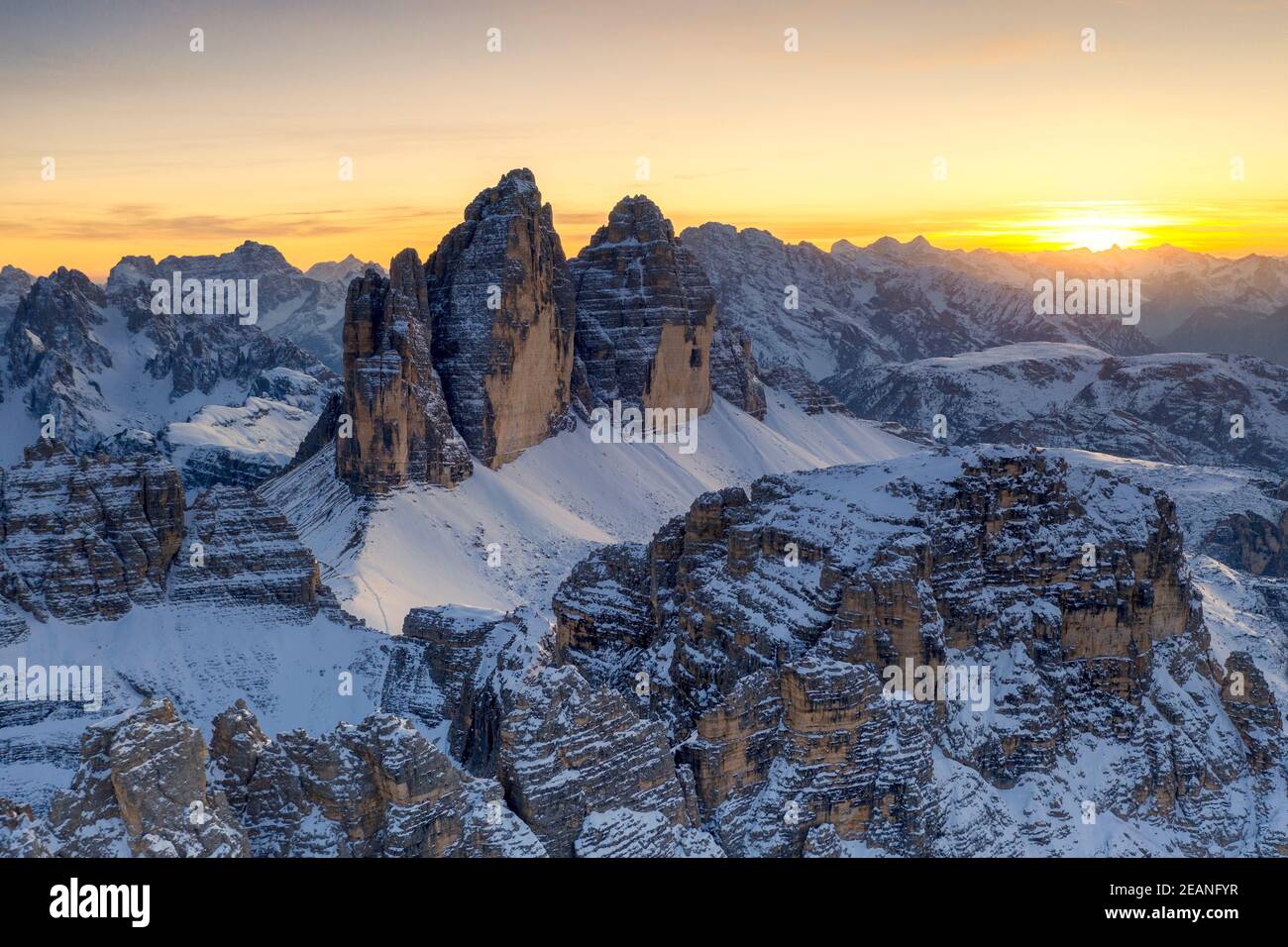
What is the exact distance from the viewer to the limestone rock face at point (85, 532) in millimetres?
87188

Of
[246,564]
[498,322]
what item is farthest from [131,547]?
[498,322]

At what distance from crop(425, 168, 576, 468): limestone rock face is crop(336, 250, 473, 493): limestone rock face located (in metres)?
7.52

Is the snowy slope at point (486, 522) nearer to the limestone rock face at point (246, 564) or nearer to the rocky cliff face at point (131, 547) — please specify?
the limestone rock face at point (246, 564)

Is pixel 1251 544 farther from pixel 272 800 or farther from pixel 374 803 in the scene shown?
pixel 272 800

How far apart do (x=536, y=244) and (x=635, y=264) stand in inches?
1290

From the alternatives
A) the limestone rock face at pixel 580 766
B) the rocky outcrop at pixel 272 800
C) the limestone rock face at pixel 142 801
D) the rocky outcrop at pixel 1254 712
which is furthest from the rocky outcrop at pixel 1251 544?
the limestone rock face at pixel 142 801

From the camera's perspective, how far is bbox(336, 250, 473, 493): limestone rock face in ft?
449

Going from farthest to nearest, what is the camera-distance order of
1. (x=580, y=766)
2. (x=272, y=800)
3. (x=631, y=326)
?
(x=631, y=326)
(x=580, y=766)
(x=272, y=800)

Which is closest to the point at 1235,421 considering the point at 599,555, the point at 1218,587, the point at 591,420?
the point at 1218,587

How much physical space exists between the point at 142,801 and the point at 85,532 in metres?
60.6

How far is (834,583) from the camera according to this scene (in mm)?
65438

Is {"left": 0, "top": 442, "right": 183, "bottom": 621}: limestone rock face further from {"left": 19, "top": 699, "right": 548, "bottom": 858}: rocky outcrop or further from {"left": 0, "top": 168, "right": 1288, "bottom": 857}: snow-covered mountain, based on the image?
{"left": 19, "top": 699, "right": 548, "bottom": 858}: rocky outcrop

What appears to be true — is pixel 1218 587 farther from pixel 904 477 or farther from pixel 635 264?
pixel 635 264

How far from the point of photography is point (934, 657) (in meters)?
61.7
